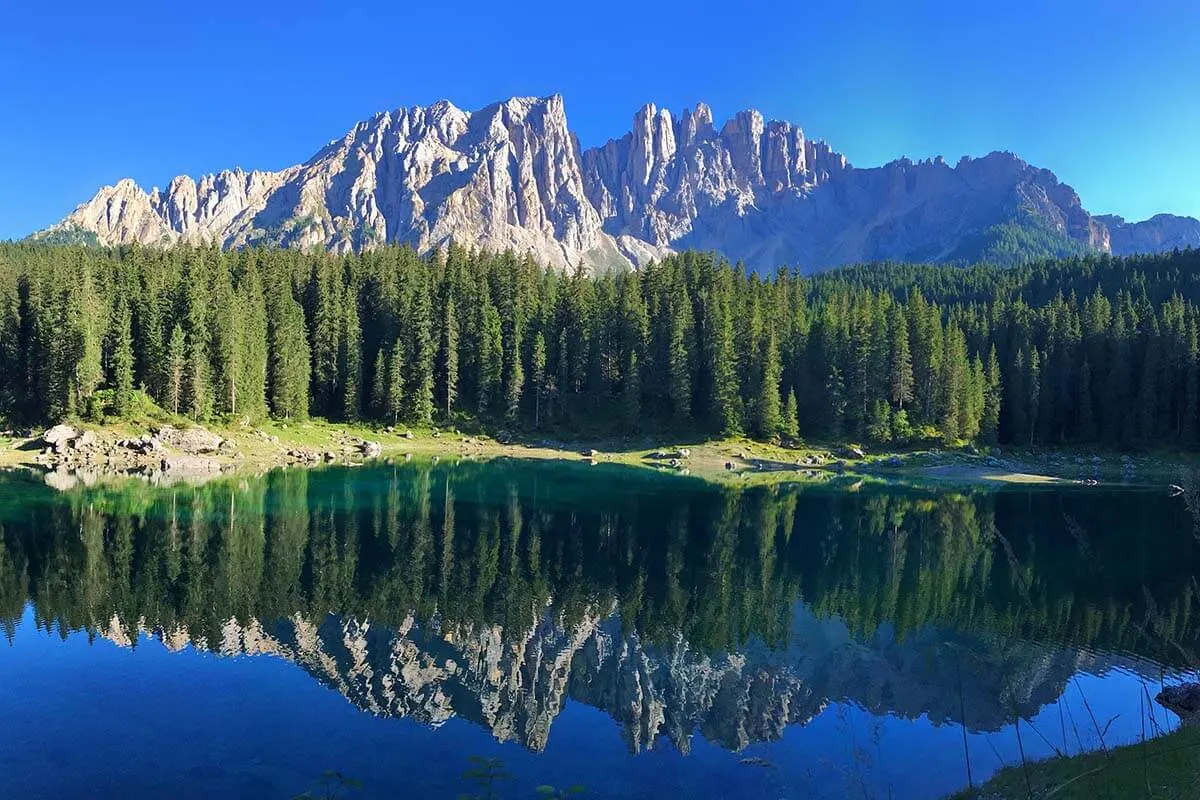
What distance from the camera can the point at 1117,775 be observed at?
45.3 ft

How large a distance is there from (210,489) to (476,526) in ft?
82.8

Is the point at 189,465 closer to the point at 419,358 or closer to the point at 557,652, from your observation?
the point at 419,358

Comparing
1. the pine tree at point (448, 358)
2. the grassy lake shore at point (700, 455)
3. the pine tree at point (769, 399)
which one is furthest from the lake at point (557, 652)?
the pine tree at point (448, 358)

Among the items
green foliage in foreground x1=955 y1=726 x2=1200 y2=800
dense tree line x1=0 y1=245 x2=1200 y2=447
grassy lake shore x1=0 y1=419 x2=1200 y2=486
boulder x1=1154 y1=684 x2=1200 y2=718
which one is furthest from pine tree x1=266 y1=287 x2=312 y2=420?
green foliage in foreground x1=955 y1=726 x2=1200 y2=800

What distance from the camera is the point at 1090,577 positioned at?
37469 mm

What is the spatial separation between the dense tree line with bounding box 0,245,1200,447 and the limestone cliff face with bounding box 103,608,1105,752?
72.7 m

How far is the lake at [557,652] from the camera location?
57.8 feet

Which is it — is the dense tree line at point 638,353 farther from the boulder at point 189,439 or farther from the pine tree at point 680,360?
the boulder at point 189,439

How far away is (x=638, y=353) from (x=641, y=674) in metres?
87.7

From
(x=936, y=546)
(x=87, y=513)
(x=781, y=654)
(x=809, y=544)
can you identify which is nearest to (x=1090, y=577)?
(x=936, y=546)

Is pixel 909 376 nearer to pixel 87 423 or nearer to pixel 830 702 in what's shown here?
pixel 830 702

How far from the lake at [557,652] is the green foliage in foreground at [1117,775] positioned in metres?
0.94

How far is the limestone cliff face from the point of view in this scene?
20.8 metres

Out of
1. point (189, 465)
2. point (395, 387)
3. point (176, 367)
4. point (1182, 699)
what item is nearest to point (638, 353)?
point (395, 387)
